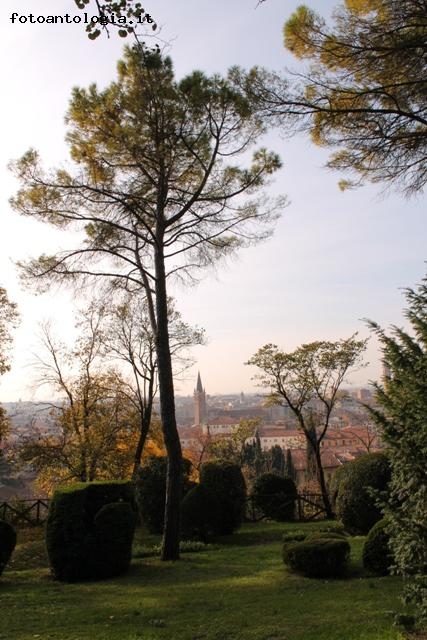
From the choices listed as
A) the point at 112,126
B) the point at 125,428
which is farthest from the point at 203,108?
the point at 125,428

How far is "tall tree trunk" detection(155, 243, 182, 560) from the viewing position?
9.73 metres

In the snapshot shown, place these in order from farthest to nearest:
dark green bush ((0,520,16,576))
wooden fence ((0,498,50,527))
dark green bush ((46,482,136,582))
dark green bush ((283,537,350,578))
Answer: wooden fence ((0,498,50,527)), dark green bush ((0,520,16,576)), dark green bush ((46,482,136,582)), dark green bush ((283,537,350,578))

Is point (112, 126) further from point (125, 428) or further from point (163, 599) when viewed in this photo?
point (125, 428)

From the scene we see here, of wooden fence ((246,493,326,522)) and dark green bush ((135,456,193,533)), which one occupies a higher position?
dark green bush ((135,456,193,533))

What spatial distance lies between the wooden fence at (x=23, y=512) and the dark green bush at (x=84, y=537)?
681 centimetres

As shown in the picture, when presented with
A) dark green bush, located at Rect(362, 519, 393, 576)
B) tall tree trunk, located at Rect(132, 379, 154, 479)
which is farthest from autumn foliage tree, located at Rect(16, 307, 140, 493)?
dark green bush, located at Rect(362, 519, 393, 576)

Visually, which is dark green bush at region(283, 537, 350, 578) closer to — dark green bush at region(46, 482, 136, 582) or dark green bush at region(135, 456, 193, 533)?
dark green bush at region(46, 482, 136, 582)

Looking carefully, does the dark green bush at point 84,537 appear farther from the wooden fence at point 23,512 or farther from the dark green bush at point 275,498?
the dark green bush at point 275,498

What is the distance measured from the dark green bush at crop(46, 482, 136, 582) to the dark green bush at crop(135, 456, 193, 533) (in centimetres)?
463

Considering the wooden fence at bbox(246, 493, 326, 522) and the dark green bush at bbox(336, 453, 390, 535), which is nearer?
the dark green bush at bbox(336, 453, 390, 535)

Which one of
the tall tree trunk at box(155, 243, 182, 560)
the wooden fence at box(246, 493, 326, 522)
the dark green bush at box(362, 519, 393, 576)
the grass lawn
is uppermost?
the tall tree trunk at box(155, 243, 182, 560)

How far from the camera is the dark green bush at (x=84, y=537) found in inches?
333

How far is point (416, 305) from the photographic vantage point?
450 centimetres

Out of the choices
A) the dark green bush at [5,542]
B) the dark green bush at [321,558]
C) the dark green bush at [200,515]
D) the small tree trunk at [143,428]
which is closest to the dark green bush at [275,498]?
the dark green bush at [200,515]
